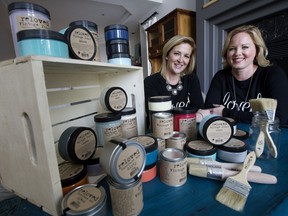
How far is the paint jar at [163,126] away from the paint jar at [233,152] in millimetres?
151

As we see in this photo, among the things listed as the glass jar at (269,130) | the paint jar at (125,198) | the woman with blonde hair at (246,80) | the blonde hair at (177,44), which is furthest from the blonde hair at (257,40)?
the paint jar at (125,198)

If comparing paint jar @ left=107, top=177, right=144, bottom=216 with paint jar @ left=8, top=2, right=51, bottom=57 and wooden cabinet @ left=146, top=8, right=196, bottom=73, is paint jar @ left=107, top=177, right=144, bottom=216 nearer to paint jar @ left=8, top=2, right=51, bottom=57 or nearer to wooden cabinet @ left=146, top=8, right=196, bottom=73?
paint jar @ left=8, top=2, right=51, bottom=57

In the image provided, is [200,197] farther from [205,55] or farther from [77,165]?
[205,55]

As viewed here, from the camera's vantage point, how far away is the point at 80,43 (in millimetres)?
413

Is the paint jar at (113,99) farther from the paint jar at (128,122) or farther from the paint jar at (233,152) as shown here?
the paint jar at (233,152)

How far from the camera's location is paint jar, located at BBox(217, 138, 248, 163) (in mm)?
444

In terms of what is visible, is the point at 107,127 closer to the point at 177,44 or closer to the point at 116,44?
the point at 116,44

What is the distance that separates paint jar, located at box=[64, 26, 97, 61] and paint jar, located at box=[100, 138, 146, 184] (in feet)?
0.77

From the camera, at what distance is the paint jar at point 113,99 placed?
0.52m

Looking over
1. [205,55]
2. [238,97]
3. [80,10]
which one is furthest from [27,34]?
[80,10]

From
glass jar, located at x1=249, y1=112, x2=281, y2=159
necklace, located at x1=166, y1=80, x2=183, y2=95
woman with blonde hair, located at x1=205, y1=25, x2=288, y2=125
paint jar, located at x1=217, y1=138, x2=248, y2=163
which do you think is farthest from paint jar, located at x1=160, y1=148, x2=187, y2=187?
necklace, located at x1=166, y1=80, x2=183, y2=95

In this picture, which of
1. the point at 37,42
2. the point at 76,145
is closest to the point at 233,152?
the point at 76,145

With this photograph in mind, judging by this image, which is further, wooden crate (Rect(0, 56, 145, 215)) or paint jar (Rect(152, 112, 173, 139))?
paint jar (Rect(152, 112, 173, 139))

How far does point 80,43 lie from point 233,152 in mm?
495
